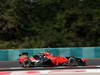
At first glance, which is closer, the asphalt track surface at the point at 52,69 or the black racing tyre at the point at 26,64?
the asphalt track surface at the point at 52,69

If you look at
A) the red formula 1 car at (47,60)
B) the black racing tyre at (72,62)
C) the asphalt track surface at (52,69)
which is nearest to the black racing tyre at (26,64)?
the red formula 1 car at (47,60)

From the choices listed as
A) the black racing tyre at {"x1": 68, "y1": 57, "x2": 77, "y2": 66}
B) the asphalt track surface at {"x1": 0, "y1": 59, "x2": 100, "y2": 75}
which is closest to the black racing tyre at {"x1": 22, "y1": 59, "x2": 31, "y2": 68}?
the asphalt track surface at {"x1": 0, "y1": 59, "x2": 100, "y2": 75}

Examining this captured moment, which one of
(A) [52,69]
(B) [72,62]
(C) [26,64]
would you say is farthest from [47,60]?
(B) [72,62]

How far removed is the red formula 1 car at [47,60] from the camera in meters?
15.0

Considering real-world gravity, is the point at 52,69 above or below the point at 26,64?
below

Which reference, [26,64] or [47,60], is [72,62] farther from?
[26,64]

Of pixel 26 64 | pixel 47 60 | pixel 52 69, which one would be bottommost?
pixel 52 69

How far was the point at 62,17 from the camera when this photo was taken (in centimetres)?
2330

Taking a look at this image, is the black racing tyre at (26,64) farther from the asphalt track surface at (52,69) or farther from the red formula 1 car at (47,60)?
the asphalt track surface at (52,69)

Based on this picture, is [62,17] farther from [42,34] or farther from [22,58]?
[22,58]

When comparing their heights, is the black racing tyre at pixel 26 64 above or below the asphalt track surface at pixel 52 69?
above

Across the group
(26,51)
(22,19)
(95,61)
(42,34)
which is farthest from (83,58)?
(22,19)

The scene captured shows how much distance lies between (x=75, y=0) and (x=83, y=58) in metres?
9.50

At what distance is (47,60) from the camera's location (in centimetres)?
1501
